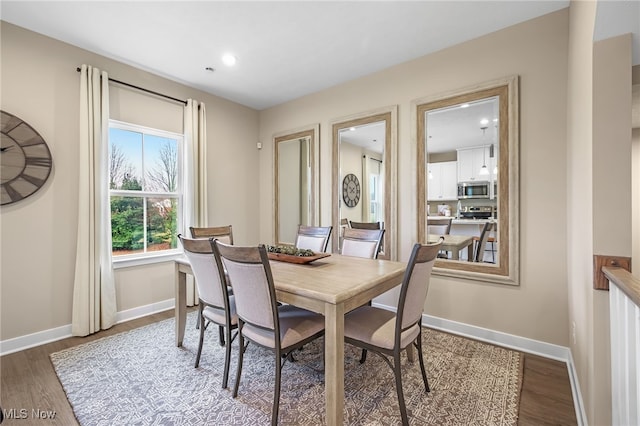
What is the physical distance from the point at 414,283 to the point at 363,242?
110cm

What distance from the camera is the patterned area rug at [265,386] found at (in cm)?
165

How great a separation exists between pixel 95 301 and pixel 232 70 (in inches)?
113

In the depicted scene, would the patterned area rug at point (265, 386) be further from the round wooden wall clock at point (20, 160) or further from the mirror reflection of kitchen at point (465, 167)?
the round wooden wall clock at point (20, 160)

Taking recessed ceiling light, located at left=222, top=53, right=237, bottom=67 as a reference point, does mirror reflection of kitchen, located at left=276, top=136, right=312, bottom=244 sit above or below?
below

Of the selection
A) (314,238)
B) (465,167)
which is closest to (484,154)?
(465,167)

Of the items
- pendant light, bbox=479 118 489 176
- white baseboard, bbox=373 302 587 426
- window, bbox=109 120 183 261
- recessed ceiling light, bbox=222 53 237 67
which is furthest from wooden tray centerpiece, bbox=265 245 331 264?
recessed ceiling light, bbox=222 53 237 67

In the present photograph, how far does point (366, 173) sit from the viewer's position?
11.5ft

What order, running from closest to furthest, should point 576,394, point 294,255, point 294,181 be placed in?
point 576,394 < point 294,255 < point 294,181

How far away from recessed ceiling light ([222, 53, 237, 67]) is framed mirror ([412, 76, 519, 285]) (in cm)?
202

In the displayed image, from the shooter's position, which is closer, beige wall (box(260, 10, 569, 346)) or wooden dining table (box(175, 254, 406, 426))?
wooden dining table (box(175, 254, 406, 426))

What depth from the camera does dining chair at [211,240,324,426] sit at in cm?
153

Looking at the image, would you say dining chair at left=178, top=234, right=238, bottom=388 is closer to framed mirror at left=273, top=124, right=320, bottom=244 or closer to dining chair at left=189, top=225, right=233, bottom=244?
dining chair at left=189, top=225, right=233, bottom=244

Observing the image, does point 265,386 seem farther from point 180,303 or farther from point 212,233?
point 212,233

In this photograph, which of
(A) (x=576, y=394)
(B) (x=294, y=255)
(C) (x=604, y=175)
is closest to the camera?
(C) (x=604, y=175)
